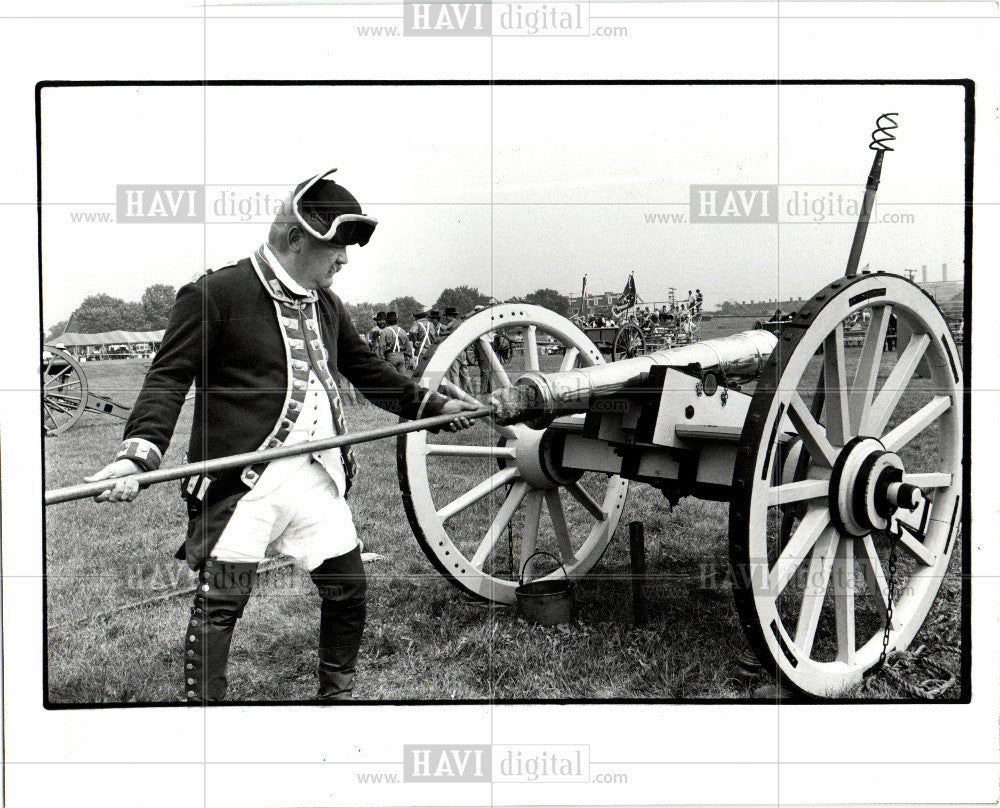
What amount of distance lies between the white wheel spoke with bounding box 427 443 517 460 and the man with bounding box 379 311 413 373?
350 mm

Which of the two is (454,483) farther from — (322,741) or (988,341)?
(988,341)

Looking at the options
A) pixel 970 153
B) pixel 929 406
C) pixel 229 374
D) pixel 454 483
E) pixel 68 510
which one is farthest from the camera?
pixel 454 483

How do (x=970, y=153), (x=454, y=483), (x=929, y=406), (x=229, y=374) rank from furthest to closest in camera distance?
(x=454, y=483)
(x=929, y=406)
(x=970, y=153)
(x=229, y=374)

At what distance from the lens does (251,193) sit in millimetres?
3199

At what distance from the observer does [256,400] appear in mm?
3090

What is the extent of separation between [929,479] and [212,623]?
2.65 meters

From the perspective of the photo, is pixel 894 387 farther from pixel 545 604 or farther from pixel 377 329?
pixel 377 329

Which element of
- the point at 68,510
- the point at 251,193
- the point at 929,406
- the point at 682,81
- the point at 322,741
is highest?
the point at 682,81

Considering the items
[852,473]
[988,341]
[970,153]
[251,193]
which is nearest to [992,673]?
[852,473]

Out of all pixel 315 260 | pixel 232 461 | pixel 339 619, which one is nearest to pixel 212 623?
pixel 339 619

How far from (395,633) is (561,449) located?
1.07 meters

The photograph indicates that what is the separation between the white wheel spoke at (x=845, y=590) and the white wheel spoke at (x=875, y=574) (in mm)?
115

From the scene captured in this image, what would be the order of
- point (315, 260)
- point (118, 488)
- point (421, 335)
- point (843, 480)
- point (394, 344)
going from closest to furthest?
point (118, 488), point (315, 260), point (843, 480), point (394, 344), point (421, 335)

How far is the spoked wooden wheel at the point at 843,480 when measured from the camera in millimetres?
3113
